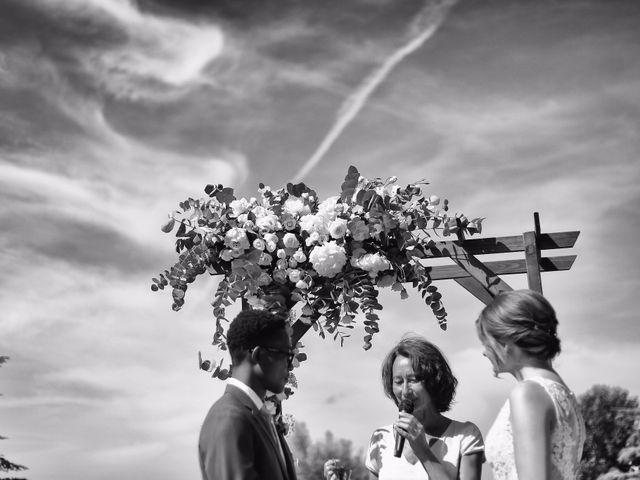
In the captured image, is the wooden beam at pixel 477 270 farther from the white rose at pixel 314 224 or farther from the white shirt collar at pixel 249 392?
the white shirt collar at pixel 249 392

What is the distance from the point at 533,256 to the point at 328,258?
171 cm

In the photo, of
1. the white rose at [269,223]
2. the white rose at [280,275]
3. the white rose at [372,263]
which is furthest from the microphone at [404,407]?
the white rose at [269,223]

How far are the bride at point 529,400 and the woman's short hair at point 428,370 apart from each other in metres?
1.46

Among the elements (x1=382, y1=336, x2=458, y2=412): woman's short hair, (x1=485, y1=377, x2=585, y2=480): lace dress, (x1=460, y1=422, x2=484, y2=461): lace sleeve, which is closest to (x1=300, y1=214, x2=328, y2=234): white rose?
(x1=382, y1=336, x2=458, y2=412): woman's short hair

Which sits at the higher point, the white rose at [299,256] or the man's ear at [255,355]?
the white rose at [299,256]

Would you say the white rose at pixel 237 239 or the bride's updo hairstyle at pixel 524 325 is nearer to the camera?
the bride's updo hairstyle at pixel 524 325

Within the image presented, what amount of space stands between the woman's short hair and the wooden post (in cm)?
164

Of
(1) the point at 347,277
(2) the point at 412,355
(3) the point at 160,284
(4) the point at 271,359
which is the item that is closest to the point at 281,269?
A: (1) the point at 347,277

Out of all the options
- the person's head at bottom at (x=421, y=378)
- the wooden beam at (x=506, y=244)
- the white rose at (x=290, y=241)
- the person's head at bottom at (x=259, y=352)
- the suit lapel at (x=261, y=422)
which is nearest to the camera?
the suit lapel at (x=261, y=422)

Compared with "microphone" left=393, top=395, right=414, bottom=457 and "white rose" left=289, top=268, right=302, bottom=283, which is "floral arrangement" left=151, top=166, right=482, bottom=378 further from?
"microphone" left=393, top=395, right=414, bottom=457

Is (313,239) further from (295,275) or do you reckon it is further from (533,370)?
(533,370)

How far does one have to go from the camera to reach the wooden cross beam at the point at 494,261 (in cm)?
677

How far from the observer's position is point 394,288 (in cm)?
682

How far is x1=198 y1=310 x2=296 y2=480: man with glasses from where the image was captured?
11.2 ft
